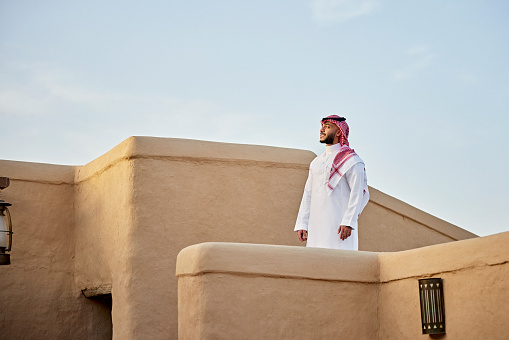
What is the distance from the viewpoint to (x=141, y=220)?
7641 millimetres

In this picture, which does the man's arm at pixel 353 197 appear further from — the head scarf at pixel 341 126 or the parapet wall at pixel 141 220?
the parapet wall at pixel 141 220

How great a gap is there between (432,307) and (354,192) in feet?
5.18

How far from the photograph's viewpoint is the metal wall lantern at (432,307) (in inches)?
215

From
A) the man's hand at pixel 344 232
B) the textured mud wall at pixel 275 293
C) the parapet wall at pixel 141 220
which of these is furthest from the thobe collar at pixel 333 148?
the textured mud wall at pixel 275 293

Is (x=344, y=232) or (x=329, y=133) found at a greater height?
(x=329, y=133)

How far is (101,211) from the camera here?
8.37m

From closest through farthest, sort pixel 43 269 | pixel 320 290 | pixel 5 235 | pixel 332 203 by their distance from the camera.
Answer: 1. pixel 320 290
2. pixel 332 203
3. pixel 5 235
4. pixel 43 269

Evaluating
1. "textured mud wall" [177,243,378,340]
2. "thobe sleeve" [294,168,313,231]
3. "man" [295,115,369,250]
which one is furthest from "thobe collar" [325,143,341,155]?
"textured mud wall" [177,243,378,340]

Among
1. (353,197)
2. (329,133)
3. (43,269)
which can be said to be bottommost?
(43,269)

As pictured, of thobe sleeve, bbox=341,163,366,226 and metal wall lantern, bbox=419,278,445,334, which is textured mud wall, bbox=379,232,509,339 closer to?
metal wall lantern, bbox=419,278,445,334

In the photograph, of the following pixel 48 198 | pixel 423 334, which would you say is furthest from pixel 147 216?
pixel 423 334

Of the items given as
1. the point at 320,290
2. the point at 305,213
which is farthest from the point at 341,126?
the point at 320,290

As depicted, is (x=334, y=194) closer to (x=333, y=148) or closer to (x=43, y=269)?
(x=333, y=148)

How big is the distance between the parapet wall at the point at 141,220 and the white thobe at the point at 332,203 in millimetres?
987
